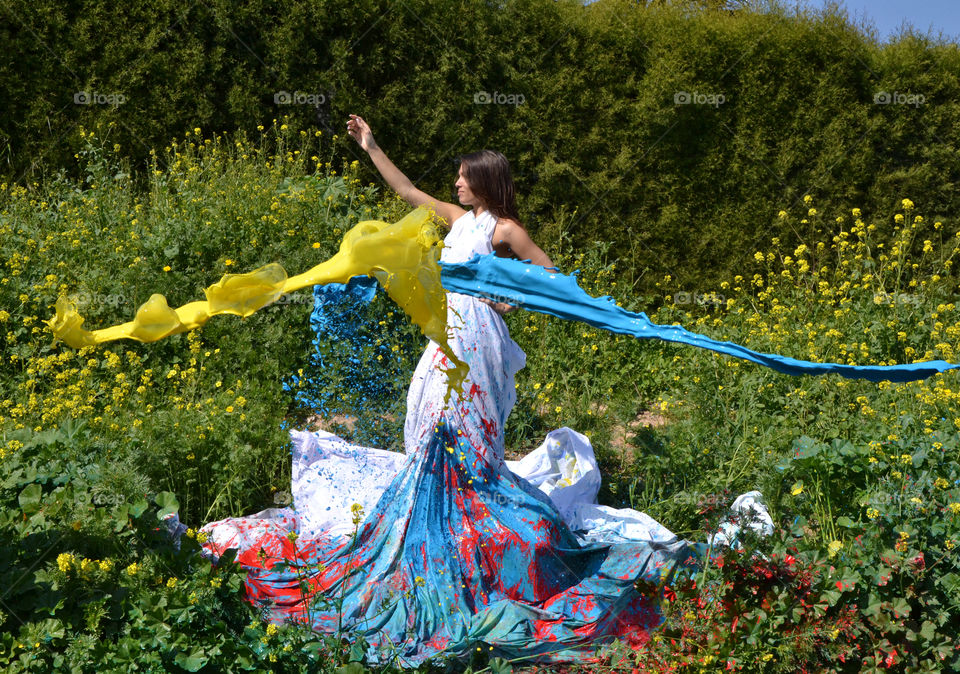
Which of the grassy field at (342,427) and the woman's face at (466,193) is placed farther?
the woman's face at (466,193)

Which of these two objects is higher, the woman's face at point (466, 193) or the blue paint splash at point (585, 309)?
the woman's face at point (466, 193)

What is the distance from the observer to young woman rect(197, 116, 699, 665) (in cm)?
319

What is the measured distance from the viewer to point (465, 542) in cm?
343

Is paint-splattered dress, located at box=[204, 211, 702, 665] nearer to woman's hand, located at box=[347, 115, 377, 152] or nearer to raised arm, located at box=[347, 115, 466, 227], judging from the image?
raised arm, located at box=[347, 115, 466, 227]

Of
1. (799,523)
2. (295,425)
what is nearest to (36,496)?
(295,425)

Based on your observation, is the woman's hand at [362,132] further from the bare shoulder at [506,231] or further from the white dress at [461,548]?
the bare shoulder at [506,231]

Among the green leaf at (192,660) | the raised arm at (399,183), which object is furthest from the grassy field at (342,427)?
the raised arm at (399,183)

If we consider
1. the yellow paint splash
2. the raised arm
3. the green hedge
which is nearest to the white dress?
the raised arm

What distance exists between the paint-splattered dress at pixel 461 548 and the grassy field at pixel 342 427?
0.23 meters

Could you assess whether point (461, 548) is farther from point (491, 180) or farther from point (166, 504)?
point (491, 180)

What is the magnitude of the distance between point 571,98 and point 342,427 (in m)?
3.71

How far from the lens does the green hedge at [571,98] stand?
6.39 meters

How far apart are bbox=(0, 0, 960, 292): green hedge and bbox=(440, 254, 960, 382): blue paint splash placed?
3596 millimetres

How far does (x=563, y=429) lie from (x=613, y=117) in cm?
358
